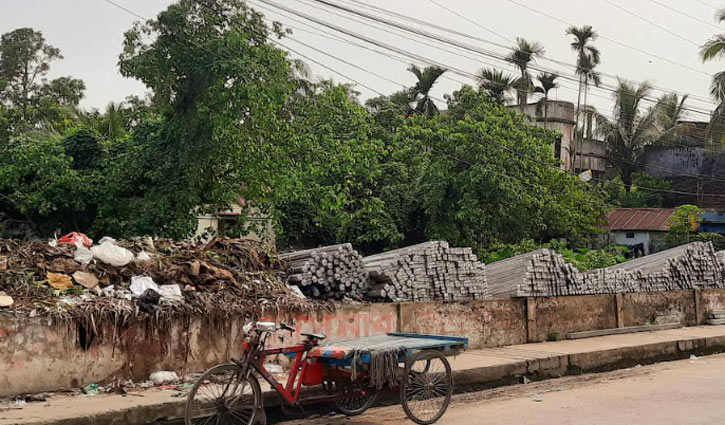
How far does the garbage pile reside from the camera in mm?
8641

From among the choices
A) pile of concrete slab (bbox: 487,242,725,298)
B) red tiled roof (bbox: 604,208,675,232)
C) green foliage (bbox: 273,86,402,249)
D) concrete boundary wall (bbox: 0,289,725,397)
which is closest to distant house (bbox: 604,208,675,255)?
red tiled roof (bbox: 604,208,675,232)

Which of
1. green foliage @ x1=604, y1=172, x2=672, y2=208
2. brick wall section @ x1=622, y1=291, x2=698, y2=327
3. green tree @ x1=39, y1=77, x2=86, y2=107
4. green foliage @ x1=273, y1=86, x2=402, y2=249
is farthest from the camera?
green foliage @ x1=604, y1=172, x2=672, y2=208

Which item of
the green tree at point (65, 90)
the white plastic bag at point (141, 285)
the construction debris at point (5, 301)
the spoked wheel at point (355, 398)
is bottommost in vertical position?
the spoked wheel at point (355, 398)

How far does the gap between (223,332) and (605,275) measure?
9.64 metres

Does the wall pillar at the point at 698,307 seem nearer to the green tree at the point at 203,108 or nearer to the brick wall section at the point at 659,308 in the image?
the brick wall section at the point at 659,308

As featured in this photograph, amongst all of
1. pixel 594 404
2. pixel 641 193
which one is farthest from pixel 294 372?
pixel 641 193

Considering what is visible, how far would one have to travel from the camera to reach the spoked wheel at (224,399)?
6.55 meters

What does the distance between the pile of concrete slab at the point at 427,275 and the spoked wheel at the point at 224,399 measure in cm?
541

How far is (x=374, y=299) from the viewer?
12156mm

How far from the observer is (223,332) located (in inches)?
381

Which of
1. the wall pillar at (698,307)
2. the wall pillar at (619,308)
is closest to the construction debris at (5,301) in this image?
the wall pillar at (619,308)

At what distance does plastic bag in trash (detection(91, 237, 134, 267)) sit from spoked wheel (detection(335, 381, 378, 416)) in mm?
3958

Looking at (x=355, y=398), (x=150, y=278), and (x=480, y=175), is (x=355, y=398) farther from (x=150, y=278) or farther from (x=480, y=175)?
(x=480, y=175)

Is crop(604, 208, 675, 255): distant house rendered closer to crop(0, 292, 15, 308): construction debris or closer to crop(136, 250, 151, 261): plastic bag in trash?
crop(136, 250, 151, 261): plastic bag in trash
